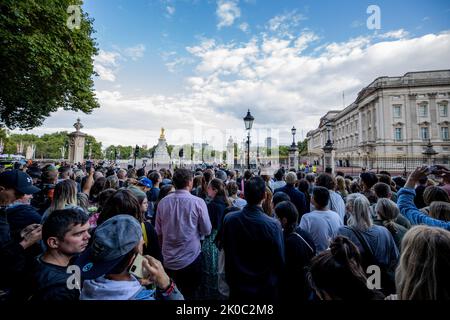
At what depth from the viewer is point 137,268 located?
154cm

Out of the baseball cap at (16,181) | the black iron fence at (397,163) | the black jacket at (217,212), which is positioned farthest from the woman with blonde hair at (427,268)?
the black iron fence at (397,163)

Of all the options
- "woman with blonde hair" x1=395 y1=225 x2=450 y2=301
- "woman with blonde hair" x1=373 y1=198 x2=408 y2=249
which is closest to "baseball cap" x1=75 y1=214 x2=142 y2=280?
"woman with blonde hair" x1=395 y1=225 x2=450 y2=301

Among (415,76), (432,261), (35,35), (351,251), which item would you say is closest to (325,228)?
(351,251)

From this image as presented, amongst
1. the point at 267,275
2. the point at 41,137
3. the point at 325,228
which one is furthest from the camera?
the point at 41,137

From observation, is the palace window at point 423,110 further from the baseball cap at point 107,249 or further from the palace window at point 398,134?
the baseball cap at point 107,249

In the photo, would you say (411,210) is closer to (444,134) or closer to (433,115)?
(433,115)

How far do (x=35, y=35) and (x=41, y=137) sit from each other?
134 m

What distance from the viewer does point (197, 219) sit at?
350 cm

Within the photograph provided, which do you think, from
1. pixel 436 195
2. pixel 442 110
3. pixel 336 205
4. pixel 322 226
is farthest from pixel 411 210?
pixel 442 110

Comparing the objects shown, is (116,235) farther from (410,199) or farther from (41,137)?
(41,137)

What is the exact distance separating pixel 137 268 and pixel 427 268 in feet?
6.18

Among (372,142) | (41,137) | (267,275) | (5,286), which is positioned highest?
(41,137)

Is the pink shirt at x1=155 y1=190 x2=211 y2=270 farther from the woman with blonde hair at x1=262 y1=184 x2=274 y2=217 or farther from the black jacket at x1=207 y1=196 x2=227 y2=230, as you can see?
the woman with blonde hair at x1=262 y1=184 x2=274 y2=217

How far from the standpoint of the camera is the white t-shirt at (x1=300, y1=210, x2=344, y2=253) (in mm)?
3166
